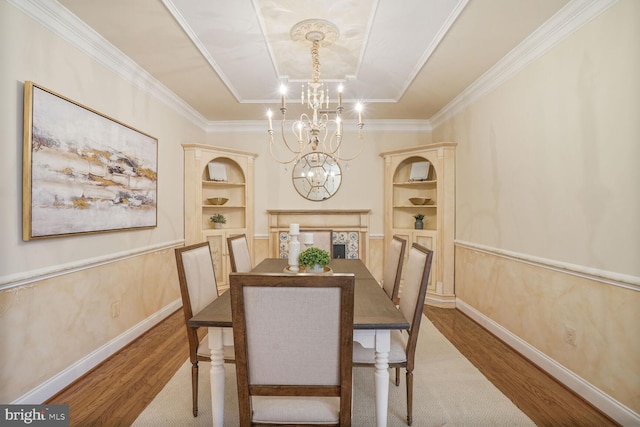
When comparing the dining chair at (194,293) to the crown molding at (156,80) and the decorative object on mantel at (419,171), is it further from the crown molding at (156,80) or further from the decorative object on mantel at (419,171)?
the decorative object on mantel at (419,171)

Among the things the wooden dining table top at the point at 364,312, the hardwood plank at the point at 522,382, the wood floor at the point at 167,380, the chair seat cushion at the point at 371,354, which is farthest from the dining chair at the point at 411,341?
the hardwood plank at the point at 522,382

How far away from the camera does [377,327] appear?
144 cm

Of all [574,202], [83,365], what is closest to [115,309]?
[83,365]

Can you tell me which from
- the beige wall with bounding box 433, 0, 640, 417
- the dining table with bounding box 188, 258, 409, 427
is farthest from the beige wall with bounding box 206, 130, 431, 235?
A: the dining table with bounding box 188, 258, 409, 427

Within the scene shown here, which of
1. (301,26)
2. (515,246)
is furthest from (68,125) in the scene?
(515,246)

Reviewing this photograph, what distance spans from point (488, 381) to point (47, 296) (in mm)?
2988

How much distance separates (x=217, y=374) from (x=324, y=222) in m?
3.28

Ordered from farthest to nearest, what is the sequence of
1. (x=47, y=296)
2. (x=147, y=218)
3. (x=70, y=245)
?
(x=147, y=218) < (x=70, y=245) < (x=47, y=296)

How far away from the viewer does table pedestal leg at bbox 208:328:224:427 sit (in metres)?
1.51

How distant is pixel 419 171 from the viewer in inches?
174

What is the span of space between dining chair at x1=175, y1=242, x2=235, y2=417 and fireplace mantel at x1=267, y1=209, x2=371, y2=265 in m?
2.49

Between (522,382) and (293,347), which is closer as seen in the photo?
(293,347)

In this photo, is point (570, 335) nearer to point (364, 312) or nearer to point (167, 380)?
point (364, 312)

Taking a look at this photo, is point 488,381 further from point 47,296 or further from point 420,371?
point 47,296
